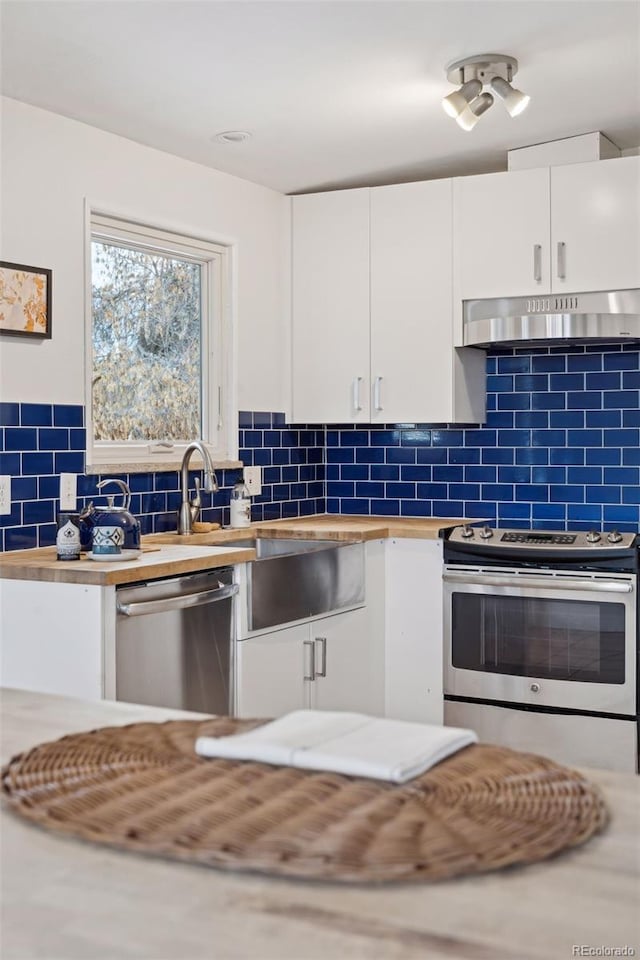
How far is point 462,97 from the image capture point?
2.99 m

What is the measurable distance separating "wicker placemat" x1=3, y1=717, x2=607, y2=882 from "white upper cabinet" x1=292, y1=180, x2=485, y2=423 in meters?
3.04

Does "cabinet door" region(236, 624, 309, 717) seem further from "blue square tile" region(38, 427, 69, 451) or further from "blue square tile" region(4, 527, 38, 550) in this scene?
"blue square tile" region(38, 427, 69, 451)

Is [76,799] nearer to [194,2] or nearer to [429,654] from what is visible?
[194,2]

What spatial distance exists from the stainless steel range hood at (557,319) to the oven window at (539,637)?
1011mm

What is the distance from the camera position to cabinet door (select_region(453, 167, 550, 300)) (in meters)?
3.84

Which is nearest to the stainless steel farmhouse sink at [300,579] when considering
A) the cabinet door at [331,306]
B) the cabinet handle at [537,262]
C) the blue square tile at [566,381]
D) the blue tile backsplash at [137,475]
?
the blue tile backsplash at [137,475]

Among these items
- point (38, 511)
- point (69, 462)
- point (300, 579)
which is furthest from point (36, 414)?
point (300, 579)

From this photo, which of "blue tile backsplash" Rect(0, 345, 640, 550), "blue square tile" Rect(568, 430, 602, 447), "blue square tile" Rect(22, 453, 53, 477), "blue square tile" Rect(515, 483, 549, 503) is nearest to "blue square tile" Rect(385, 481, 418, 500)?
"blue tile backsplash" Rect(0, 345, 640, 550)

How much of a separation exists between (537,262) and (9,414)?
6.76 ft

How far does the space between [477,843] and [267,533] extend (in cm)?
302

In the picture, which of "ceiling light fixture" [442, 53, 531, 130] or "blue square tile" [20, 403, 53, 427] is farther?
"blue square tile" [20, 403, 53, 427]

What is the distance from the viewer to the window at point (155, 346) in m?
3.60

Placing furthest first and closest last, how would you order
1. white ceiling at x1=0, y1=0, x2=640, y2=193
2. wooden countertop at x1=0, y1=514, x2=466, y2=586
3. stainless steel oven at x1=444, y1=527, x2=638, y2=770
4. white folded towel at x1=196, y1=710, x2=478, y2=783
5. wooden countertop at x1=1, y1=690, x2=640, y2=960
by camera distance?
stainless steel oven at x1=444, y1=527, x2=638, y2=770, wooden countertop at x1=0, y1=514, x2=466, y2=586, white ceiling at x1=0, y1=0, x2=640, y2=193, white folded towel at x1=196, y1=710, x2=478, y2=783, wooden countertop at x1=1, y1=690, x2=640, y2=960

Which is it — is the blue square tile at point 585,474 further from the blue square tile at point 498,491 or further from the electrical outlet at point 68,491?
the electrical outlet at point 68,491
